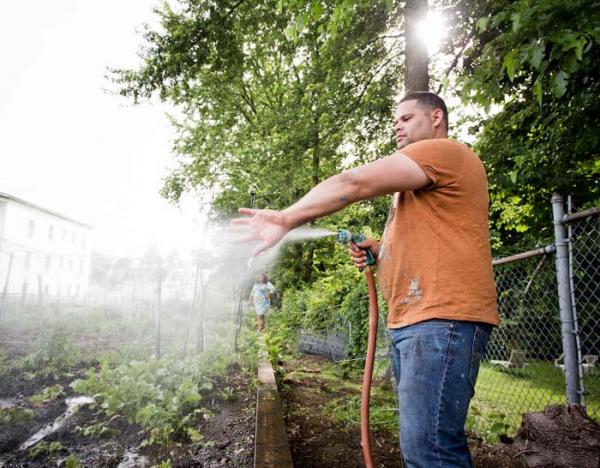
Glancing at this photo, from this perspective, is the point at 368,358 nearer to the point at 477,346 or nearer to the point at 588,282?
the point at 477,346

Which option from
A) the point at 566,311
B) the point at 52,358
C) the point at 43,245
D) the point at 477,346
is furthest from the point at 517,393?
the point at 43,245

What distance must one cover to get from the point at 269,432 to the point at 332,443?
957 millimetres

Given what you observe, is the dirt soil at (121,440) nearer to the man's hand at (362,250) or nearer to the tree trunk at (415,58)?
the man's hand at (362,250)

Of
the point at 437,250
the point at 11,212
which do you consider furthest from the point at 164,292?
the point at 437,250

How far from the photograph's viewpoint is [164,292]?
22.6 meters

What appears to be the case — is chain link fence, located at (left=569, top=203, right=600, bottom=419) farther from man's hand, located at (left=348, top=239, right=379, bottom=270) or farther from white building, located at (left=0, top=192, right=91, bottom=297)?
white building, located at (left=0, top=192, right=91, bottom=297)

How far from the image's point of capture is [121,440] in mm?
3564

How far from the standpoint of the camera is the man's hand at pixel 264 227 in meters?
1.63

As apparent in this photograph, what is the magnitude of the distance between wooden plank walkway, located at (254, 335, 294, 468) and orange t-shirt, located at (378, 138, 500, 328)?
5.63ft

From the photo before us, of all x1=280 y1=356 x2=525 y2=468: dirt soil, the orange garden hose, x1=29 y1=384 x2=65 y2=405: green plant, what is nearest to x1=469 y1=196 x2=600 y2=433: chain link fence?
x1=280 y1=356 x2=525 y2=468: dirt soil

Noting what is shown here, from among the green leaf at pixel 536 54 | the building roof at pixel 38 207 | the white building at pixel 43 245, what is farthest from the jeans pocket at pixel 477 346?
the building roof at pixel 38 207

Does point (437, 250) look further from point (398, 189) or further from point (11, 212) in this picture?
point (11, 212)

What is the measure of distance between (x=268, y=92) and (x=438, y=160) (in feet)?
54.6

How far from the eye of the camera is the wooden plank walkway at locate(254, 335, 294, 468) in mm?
2814
